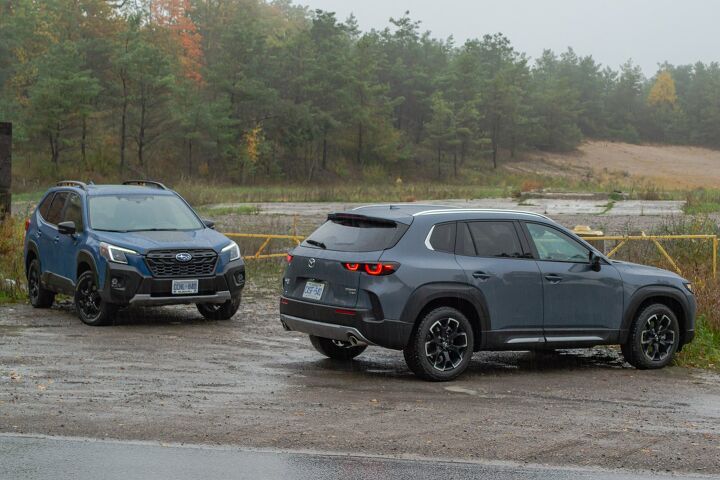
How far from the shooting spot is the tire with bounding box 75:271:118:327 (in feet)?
48.3

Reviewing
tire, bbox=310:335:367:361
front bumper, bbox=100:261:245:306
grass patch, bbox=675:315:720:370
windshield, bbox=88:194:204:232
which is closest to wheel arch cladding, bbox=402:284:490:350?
tire, bbox=310:335:367:361

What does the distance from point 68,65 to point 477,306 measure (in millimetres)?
65248

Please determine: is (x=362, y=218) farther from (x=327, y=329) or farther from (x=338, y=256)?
(x=327, y=329)

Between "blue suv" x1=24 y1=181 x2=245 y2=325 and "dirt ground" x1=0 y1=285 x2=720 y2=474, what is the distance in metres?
0.74

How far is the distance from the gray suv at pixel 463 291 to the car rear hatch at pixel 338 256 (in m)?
0.01

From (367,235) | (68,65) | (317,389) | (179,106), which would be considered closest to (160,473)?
(317,389)

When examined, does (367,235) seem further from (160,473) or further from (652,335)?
(160,473)

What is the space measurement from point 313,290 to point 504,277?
194cm

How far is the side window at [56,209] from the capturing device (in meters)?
16.6

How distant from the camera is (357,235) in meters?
11.3

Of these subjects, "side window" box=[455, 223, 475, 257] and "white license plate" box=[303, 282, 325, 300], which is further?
"side window" box=[455, 223, 475, 257]

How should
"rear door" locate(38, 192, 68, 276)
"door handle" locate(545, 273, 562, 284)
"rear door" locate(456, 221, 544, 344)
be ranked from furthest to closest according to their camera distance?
"rear door" locate(38, 192, 68, 276), "door handle" locate(545, 273, 562, 284), "rear door" locate(456, 221, 544, 344)

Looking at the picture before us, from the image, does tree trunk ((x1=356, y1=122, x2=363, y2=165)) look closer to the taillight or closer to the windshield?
the windshield

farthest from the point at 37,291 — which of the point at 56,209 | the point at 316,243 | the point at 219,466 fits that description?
the point at 219,466
